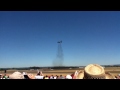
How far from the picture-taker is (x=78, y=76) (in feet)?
14.4
